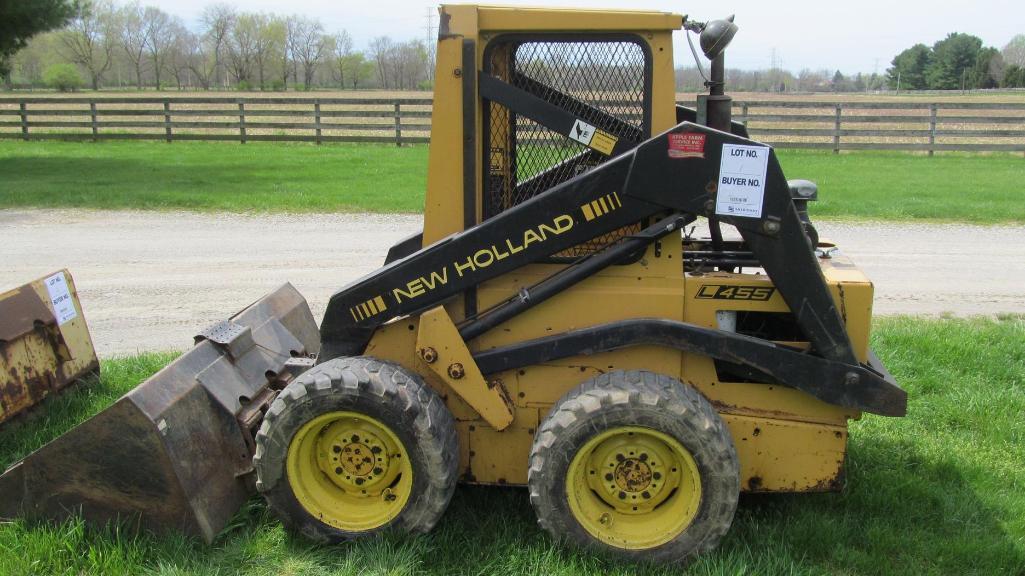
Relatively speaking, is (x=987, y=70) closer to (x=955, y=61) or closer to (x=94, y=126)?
(x=955, y=61)

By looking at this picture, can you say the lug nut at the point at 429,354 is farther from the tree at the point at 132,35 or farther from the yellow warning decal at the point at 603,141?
the tree at the point at 132,35

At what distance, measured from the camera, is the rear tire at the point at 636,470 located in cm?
344

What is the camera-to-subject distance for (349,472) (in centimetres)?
378

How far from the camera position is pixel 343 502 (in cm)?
384

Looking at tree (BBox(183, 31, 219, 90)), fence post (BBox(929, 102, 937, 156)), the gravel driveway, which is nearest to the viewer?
the gravel driveway

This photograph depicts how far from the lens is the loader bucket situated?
12.1ft

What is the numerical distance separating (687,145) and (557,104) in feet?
2.10

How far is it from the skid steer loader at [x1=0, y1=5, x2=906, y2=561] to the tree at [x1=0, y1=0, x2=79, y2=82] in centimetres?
1643

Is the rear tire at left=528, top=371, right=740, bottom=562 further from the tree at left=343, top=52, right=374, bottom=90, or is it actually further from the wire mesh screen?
the tree at left=343, top=52, right=374, bottom=90

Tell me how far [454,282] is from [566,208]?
0.57m

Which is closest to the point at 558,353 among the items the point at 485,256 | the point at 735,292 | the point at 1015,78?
the point at 485,256

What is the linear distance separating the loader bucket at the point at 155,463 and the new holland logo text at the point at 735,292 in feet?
7.17

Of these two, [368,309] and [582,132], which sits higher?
[582,132]

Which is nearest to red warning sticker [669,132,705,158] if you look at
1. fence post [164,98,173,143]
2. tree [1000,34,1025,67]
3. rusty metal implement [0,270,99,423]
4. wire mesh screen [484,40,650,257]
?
wire mesh screen [484,40,650,257]
